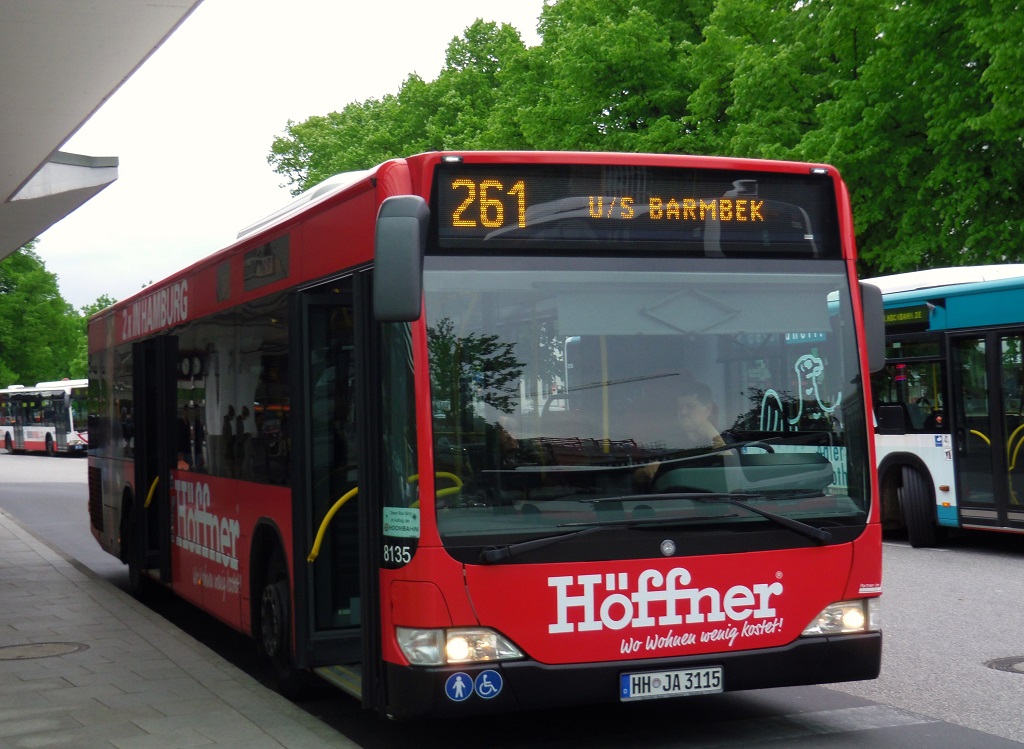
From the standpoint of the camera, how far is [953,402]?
14859 millimetres

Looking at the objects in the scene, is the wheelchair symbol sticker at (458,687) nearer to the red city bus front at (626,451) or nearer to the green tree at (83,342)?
the red city bus front at (626,451)

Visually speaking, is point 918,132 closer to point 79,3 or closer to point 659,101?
point 659,101

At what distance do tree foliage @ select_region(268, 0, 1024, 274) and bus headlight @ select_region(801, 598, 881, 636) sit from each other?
13676mm

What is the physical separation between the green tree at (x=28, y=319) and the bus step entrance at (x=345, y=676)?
68.1 m

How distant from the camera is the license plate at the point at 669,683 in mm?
5965

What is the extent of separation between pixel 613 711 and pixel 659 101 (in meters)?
21.6

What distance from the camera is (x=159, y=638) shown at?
32.0 feet

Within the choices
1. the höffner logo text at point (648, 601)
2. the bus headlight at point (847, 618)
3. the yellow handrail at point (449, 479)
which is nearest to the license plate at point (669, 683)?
the höffner logo text at point (648, 601)

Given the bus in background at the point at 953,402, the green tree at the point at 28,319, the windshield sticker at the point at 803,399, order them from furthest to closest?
the green tree at the point at 28,319 < the bus in background at the point at 953,402 < the windshield sticker at the point at 803,399

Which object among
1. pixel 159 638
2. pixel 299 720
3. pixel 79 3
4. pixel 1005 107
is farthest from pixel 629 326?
pixel 1005 107

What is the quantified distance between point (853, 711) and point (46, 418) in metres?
53.6

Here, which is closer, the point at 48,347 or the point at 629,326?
the point at 629,326

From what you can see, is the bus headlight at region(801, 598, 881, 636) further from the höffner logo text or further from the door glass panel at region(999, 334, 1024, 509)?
the door glass panel at region(999, 334, 1024, 509)

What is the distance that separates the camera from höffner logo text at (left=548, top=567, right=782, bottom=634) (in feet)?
19.4
